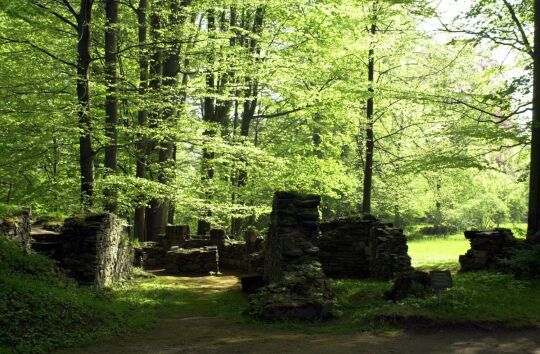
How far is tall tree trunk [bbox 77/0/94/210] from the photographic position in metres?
13.8

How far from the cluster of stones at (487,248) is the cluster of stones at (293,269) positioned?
17.9 ft

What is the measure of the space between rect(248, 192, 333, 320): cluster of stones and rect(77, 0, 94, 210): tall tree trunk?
5462 millimetres

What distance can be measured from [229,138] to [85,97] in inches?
242

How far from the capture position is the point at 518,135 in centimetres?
1370

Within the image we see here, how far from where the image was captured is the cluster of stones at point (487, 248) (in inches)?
534

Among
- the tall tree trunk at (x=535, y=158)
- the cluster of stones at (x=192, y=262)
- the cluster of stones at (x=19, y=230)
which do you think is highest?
the tall tree trunk at (x=535, y=158)

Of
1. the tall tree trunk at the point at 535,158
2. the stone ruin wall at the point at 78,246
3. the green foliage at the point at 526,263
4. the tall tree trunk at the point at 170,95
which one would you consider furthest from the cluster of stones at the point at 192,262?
the tall tree trunk at the point at 535,158

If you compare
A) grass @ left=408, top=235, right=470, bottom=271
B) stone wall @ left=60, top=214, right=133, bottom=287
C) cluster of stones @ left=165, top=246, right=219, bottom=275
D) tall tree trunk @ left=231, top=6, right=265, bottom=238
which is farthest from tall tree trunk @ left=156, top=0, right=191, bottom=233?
grass @ left=408, top=235, right=470, bottom=271

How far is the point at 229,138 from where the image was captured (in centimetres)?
1920

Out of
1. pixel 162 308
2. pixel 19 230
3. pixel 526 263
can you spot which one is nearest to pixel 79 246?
pixel 19 230

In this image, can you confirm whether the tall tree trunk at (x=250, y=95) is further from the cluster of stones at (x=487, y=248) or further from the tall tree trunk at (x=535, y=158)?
the tall tree trunk at (x=535, y=158)

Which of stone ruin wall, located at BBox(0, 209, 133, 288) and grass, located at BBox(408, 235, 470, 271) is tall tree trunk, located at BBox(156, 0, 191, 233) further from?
grass, located at BBox(408, 235, 470, 271)

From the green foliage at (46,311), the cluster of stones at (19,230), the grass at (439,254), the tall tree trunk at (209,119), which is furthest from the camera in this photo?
the tall tree trunk at (209,119)

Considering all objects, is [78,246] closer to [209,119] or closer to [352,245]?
[352,245]
